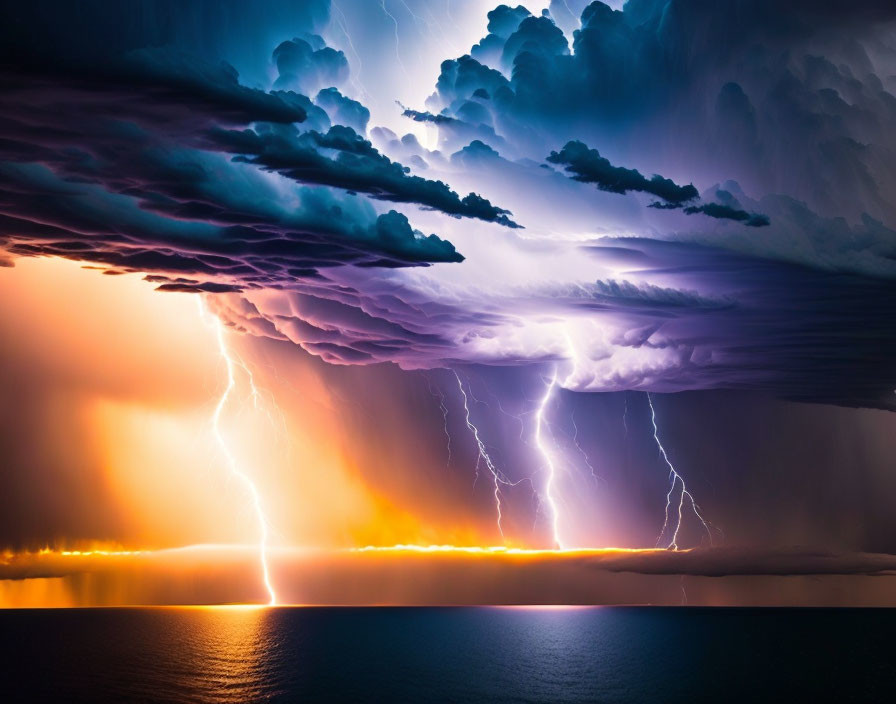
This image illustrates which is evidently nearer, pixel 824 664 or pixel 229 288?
pixel 229 288

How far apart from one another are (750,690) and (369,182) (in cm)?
2807

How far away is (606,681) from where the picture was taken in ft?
140

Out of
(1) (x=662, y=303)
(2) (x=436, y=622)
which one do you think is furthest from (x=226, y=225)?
(2) (x=436, y=622)

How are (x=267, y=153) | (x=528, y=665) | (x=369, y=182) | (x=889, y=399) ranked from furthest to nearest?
(x=889, y=399) → (x=528, y=665) → (x=369, y=182) → (x=267, y=153)

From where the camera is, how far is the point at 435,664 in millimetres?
48812

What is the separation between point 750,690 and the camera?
1545 inches

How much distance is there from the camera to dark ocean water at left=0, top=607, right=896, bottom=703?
36.8 metres

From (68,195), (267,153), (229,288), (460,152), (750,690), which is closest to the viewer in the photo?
(267,153)

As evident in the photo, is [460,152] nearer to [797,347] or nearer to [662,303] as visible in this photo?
[662,303]

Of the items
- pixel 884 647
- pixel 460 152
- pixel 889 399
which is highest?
pixel 460 152

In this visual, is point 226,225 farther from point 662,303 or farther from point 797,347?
point 797,347

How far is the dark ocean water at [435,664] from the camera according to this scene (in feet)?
121

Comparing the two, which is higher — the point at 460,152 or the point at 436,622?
the point at 460,152

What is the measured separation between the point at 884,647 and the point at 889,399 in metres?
22.4
